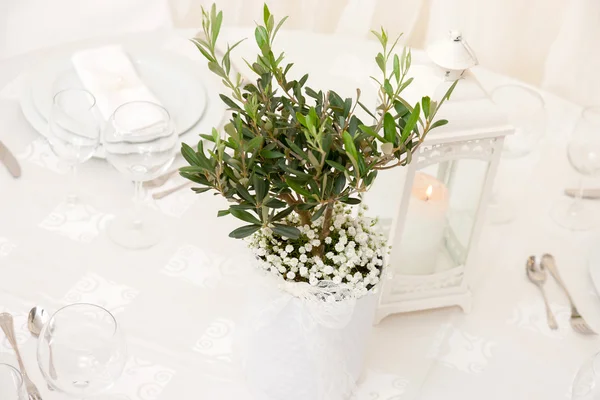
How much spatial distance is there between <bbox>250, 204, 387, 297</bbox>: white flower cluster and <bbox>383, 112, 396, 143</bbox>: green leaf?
0.14 metres

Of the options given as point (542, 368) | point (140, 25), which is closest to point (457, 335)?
point (542, 368)

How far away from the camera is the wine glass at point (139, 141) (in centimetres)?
123

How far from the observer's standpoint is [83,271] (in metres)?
1.25

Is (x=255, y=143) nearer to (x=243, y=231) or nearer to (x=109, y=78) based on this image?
(x=243, y=231)

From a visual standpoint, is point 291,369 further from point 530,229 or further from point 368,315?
point 530,229

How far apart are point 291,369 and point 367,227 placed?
0.20 metres

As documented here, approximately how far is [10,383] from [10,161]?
0.54 meters

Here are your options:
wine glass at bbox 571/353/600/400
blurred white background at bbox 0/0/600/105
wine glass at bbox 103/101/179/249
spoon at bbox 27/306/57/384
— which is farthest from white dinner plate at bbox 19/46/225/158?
blurred white background at bbox 0/0/600/105

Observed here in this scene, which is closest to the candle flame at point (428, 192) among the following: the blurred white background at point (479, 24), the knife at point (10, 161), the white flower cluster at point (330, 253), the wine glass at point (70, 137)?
the white flower cluster at point (330, 253)

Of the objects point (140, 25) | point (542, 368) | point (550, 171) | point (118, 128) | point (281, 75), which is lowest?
point (140, 25)

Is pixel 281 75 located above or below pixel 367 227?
above

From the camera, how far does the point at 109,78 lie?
149cm

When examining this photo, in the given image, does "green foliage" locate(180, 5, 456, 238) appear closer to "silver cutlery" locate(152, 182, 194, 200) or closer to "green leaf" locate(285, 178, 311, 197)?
"green leaf" locate(285, 178, 311, 197)

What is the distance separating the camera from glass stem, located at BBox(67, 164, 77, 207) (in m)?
1.34
